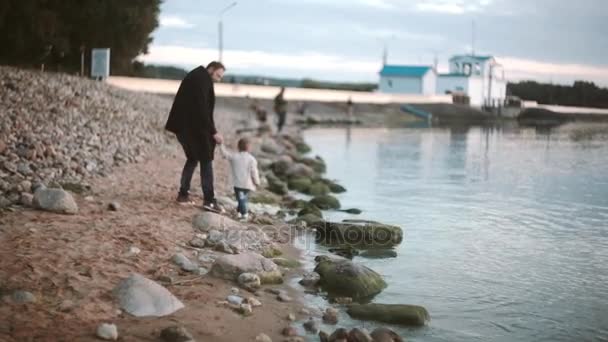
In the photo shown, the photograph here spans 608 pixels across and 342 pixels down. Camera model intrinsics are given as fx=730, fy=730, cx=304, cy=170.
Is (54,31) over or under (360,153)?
over

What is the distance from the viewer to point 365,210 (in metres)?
14.6

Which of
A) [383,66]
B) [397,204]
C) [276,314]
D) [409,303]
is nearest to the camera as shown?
[276,314]

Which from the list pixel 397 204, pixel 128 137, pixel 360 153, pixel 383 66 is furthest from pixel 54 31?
pixel 383 66

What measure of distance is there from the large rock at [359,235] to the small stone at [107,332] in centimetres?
539

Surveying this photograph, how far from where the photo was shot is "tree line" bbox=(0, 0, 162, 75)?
2361 centimetres

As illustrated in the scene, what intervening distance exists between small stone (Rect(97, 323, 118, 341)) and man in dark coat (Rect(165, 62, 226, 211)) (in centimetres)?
442

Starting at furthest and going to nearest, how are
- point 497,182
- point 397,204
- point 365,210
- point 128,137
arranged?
point 497,182
point 128,137
point 397,204
point 365,210

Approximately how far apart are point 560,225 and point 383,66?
88654mm

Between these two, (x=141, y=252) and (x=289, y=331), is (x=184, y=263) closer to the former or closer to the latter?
(x=141, y=252)

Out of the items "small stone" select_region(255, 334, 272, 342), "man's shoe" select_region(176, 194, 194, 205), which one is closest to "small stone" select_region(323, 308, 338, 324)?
"small stone" select_region(255, 334, 272, 342)

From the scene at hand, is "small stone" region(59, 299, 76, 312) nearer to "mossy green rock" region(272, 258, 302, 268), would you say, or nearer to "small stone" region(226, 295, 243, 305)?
"small stone" region(226, 295, 243, 305)

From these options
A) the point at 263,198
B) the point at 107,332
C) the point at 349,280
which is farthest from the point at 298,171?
the point at 107,332

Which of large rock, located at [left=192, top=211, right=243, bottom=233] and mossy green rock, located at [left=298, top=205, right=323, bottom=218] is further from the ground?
large rock, located at [left=192, top=211, right=243, bottom=233]

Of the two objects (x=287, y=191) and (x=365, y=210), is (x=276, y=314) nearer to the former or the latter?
(x=365, y=210)
